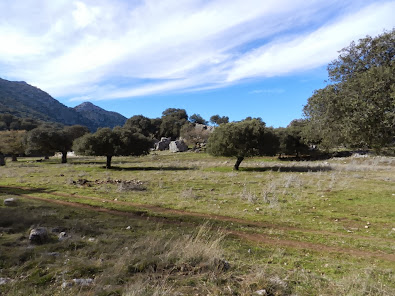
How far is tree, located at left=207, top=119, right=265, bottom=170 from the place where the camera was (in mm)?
31703

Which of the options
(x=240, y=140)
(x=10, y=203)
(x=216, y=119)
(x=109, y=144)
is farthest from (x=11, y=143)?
(x=216, y=119)

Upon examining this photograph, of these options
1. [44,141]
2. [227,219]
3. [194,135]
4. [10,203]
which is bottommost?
[227,219]

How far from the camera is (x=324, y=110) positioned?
1206 cm

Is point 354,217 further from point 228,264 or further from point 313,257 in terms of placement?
point 228,264

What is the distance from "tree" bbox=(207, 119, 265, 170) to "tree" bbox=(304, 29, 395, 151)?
1843 centimetres

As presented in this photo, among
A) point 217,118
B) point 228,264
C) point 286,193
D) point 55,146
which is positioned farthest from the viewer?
point 217,118

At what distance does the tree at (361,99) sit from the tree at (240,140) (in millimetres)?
18432

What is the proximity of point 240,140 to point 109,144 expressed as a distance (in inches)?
768

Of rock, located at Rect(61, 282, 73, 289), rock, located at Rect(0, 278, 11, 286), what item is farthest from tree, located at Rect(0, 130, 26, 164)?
rock, located at Rect(61, 282, 73, 289)

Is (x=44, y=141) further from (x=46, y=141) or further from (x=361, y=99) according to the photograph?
(x=361, y=99)

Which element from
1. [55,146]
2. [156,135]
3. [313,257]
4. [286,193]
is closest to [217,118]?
[156,135]

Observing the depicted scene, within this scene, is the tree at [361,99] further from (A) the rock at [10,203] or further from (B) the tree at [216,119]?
(B) the tree at [216,119]

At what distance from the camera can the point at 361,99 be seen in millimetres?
9633

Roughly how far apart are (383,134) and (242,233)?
774 cm
